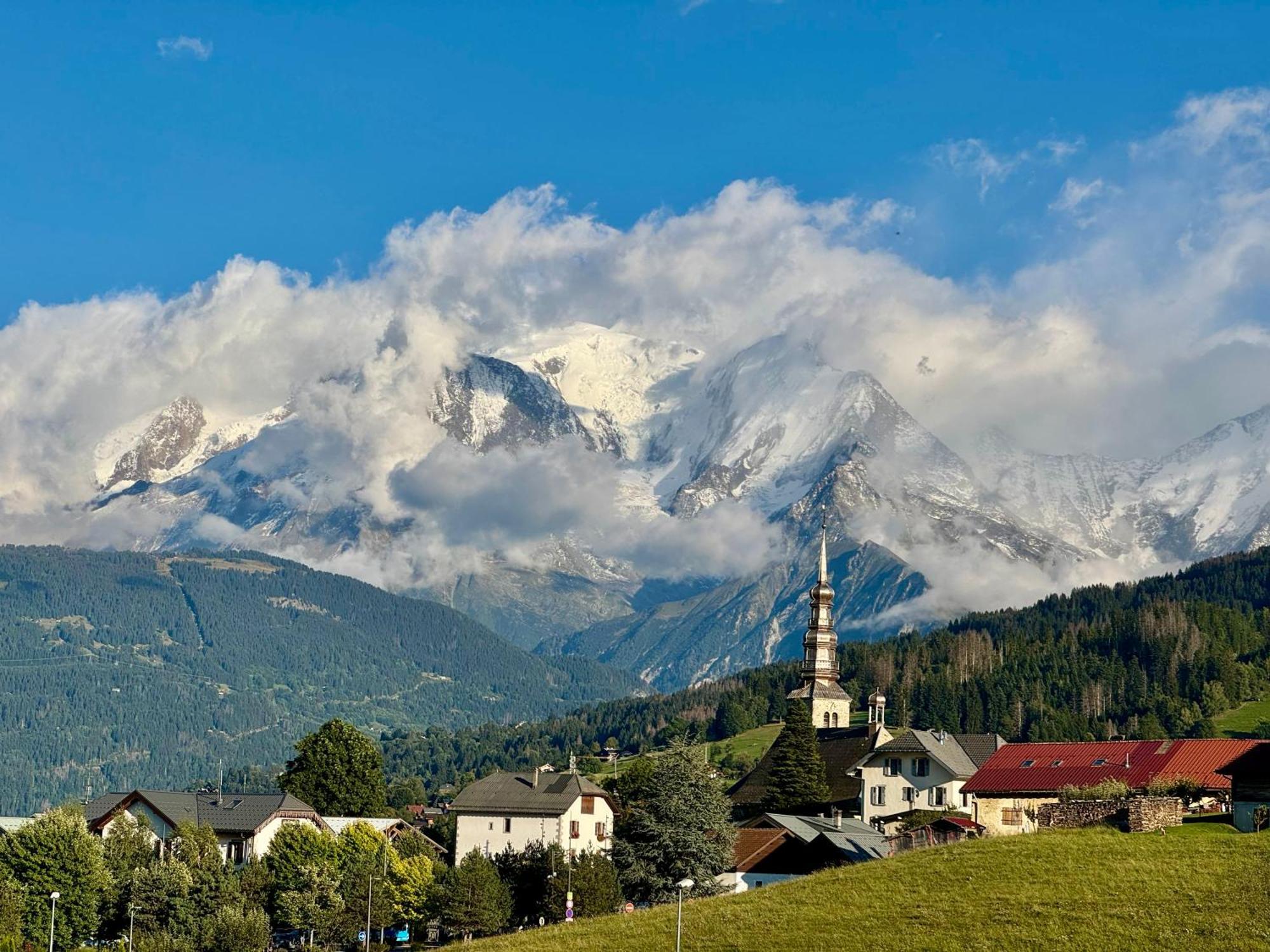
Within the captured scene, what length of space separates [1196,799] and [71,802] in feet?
261

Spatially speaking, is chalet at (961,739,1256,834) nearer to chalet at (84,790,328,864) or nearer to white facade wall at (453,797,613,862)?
white facade wall at (453,797,613,862)

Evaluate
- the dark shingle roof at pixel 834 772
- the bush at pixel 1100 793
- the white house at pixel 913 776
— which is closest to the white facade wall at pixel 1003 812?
the bush at pixel 1100 793

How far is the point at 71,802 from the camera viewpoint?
134875mm

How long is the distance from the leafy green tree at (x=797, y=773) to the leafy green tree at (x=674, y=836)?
109 feet

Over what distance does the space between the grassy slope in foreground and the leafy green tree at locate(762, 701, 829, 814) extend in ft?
215

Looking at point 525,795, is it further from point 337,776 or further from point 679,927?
point 679,927

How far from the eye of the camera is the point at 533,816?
5531 inches

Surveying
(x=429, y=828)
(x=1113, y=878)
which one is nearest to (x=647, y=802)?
(x=1113, y=878)

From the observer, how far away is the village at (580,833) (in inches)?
4136

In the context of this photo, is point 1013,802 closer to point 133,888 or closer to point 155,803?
point 133,888

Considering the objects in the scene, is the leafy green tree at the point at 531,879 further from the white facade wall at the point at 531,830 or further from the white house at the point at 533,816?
the white house at the point at 533,816

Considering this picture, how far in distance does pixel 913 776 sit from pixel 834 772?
16346 mm

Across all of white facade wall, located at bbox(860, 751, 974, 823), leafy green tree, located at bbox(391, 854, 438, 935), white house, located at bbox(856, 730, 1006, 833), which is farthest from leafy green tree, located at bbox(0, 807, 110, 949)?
white facade wall, located at bbox(860, 751, 974, 823)

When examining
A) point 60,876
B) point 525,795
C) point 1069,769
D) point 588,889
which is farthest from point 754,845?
point 60,876
